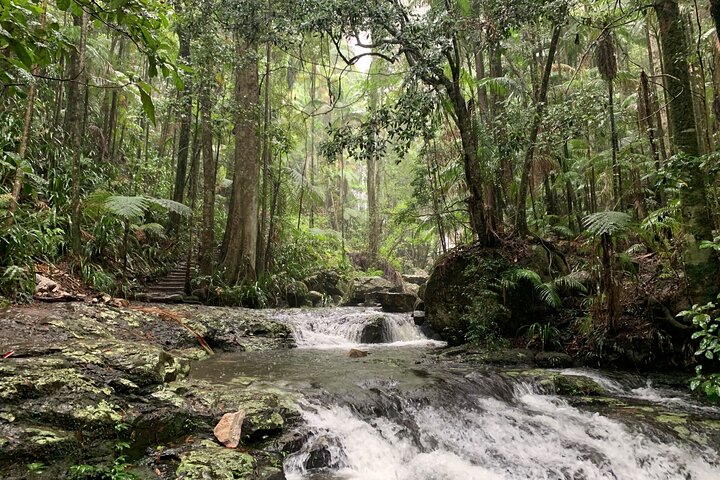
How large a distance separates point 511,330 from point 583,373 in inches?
80.2

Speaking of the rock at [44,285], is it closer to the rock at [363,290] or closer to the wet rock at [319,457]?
the wet rock at [319,457]

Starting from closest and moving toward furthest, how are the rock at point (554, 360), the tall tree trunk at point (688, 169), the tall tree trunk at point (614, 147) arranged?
the tall tree trunk at point (688, 169)
the rock at point (554, 360)
the tall tree trunk at point (614, 147)

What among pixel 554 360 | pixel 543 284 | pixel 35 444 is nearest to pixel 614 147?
pixel 543 284

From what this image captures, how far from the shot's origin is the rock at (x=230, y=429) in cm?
400

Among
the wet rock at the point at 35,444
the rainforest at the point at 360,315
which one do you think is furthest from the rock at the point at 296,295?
the wet rock at the point at 35,444

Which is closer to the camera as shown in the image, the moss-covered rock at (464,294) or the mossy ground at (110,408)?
the mossy ground at (110,408)

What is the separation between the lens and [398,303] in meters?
15.8

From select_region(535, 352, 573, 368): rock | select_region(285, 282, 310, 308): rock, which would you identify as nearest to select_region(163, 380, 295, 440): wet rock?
select_region(535, 352, 573, 368): rock

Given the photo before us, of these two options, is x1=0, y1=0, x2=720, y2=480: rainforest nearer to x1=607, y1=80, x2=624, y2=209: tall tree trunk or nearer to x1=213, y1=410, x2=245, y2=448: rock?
x1=213, y1=410, x2=245, y2=448: rock

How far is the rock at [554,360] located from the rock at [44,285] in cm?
829

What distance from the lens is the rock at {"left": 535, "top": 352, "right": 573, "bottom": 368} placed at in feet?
25.7

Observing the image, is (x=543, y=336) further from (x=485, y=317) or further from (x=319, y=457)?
(x=319, y=457)

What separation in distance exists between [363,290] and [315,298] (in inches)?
75.9

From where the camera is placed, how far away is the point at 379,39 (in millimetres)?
8055
